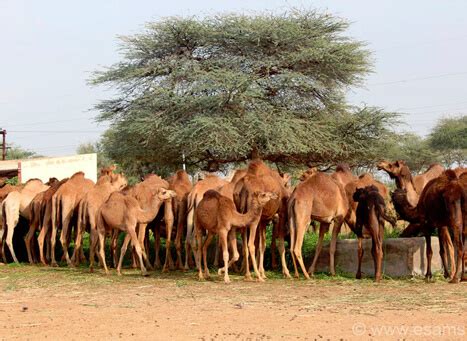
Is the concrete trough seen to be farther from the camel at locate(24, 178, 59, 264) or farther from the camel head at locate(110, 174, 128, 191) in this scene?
the camel at locate(24, 178, 59, 264)

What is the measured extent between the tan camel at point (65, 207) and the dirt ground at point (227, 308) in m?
2.58

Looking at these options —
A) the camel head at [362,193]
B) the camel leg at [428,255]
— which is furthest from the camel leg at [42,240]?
the camel leg at [428,255]

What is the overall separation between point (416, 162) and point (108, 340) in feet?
128

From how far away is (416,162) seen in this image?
4578cm

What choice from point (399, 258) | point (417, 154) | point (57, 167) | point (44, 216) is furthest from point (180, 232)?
point (417, 154)

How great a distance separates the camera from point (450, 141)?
159 feet

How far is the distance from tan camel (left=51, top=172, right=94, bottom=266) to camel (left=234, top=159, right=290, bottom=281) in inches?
153

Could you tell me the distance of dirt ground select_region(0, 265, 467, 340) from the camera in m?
8.48

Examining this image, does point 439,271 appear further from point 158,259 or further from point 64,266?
point 64,266

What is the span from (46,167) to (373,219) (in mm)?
23220

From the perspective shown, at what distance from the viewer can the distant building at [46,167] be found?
33281 millimetres

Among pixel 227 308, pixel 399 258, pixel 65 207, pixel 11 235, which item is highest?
pixel 65 207

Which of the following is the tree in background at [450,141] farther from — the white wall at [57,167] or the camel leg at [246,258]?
the camel leg at [246,258]

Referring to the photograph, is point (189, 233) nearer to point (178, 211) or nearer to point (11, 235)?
point (178, 211)
